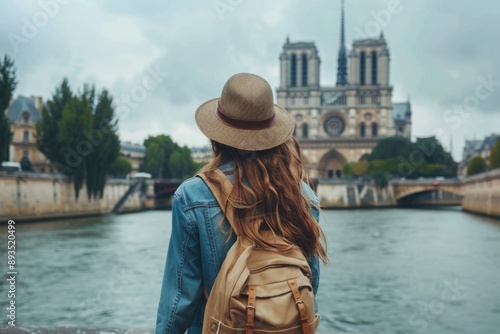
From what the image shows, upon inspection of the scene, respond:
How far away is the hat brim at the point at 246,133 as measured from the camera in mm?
2072

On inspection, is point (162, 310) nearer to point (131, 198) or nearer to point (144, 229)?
point (144, 229)

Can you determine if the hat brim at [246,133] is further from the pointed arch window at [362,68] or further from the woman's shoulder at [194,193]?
the pointed arch window at [362,68]

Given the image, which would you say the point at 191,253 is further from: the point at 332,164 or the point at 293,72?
the point at 293,72

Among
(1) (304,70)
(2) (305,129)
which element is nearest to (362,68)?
(1) (304,70)

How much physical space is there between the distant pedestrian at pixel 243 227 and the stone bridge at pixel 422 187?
4986cm

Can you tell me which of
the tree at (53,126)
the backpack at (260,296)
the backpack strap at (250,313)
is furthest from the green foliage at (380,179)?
the backpack strap at (250,313)

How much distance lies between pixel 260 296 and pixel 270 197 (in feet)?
1.16

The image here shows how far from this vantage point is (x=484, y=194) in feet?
122

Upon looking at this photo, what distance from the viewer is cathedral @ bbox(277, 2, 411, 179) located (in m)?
73.2

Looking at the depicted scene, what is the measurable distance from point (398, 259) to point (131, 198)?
31.1m

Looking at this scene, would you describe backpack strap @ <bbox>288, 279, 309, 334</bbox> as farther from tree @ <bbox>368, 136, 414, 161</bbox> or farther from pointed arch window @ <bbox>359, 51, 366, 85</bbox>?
pointed arch window @ <bbox>359, 51, 366, 85</bbox>

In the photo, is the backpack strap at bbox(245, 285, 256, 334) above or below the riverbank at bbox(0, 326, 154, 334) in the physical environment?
above

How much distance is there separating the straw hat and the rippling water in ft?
12.6

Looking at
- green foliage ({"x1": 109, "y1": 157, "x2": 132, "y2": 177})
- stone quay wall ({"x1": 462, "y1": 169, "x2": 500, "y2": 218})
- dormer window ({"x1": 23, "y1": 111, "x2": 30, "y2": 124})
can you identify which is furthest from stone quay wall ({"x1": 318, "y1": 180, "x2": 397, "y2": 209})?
dormer window ({"x1": 23, "y1": 111, "x2": 30, "y2": 124})
